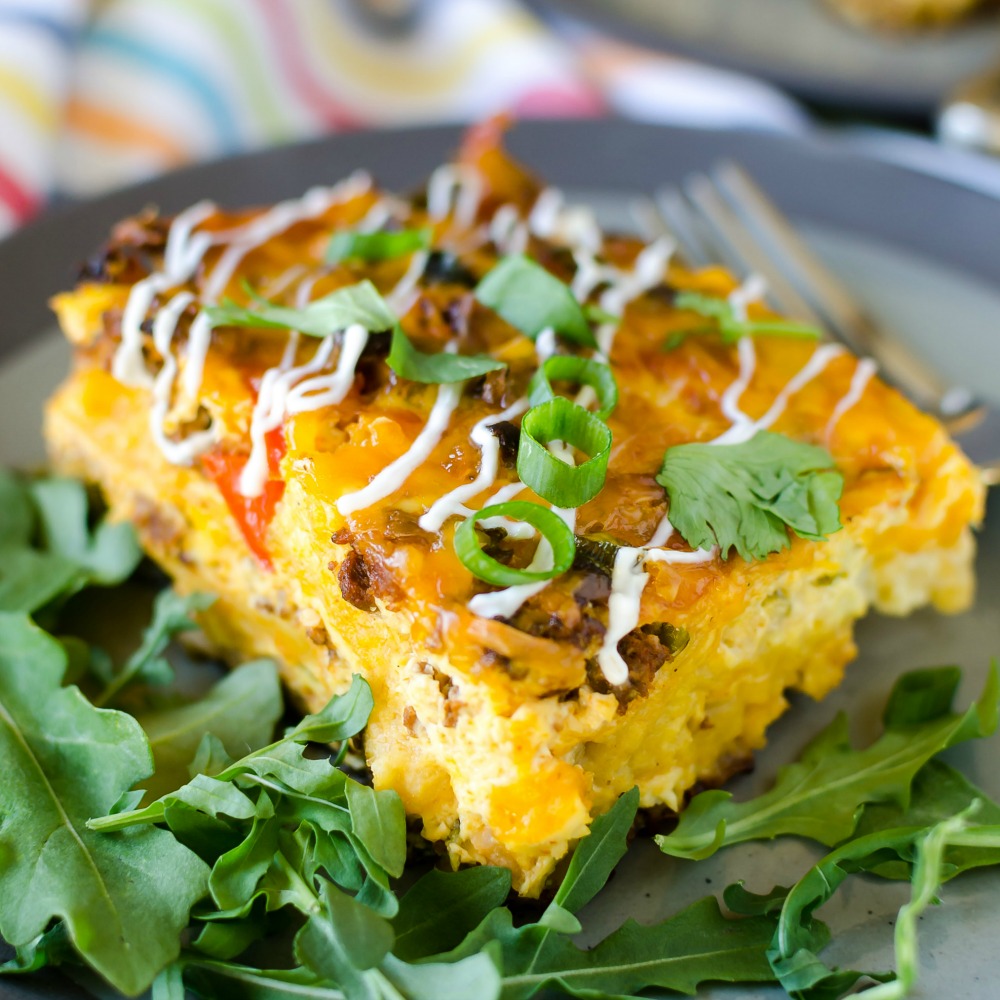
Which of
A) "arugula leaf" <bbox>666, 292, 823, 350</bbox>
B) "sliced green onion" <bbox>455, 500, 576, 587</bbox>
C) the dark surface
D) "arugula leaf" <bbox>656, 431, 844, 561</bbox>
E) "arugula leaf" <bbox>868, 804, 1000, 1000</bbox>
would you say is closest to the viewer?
"arugula leaf" <bbox>868, 804, 1000, 1000</bbox>

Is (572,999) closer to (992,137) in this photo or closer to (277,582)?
(277,582)

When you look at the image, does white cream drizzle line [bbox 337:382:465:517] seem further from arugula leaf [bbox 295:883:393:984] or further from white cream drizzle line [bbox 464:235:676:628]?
arugula leaf [bbox 295:883:393:984]

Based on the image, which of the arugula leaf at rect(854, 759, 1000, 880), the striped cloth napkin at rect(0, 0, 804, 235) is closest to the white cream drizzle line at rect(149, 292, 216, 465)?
the arugula leaf at rect(854, 759, 1000, 880)

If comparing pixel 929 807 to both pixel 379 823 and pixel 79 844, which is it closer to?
pixel 379 823

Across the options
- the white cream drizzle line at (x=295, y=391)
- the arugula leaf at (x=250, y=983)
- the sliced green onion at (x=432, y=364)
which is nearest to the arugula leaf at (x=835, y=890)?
the arugula leaf at (x=250, y=983)

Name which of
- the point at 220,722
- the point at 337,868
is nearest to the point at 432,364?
the point at 220,722

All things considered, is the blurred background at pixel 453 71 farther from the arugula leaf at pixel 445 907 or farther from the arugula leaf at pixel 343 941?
the arugula leaf at pixel 343 941

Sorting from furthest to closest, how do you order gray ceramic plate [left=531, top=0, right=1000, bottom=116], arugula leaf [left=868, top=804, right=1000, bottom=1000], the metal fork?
gray ceramic plate [left=531, top=0, right=1000, bottom=116]
the metal fork
arugula leaf [left=868, top=804, right=1000, bottom=1000]
